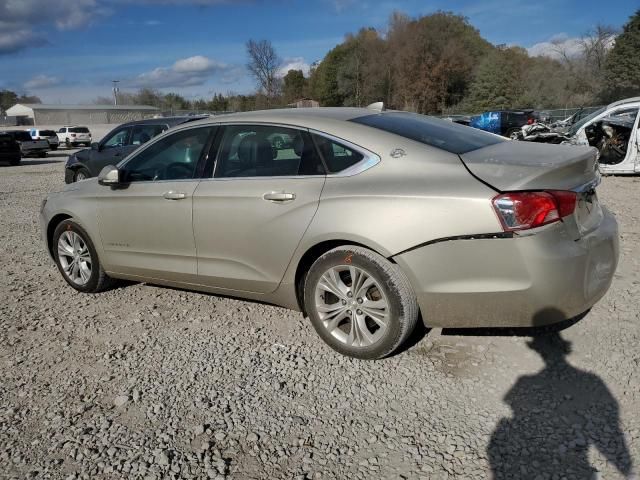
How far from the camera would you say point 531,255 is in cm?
295

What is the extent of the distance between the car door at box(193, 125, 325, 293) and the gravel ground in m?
0.54

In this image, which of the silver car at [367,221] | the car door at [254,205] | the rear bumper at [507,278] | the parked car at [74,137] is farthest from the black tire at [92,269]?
the parked car at [74,137]

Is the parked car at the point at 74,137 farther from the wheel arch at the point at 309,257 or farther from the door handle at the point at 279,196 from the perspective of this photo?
the wheel arch at the point at 309,257

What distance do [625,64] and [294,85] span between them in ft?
149

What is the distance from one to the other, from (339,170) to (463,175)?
0.81 meters

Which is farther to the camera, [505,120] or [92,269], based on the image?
[505,120]

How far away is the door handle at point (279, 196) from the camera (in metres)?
3.64

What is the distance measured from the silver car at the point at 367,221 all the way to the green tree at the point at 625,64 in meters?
51.2

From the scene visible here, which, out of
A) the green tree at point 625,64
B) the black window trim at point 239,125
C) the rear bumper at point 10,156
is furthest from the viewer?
the green tree at point 625,64

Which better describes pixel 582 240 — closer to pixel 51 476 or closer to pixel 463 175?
pixel 463 175

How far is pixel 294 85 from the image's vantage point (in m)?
81.7

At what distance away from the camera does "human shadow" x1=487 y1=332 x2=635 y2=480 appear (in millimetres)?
2490

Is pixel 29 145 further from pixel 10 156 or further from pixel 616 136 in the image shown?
pixel 616 136

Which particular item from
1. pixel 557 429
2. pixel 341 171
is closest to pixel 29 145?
pixel 341 171
